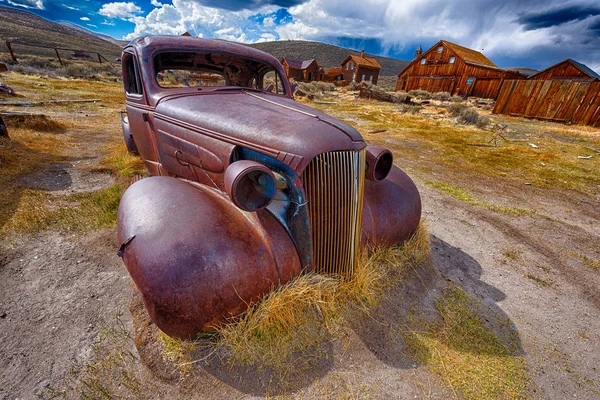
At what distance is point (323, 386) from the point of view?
1685 mm

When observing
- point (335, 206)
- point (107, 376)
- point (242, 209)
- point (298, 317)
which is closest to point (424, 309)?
point (298, 317)

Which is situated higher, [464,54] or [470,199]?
[464,54]

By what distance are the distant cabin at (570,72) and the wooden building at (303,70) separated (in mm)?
28233

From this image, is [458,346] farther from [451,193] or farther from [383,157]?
[451,193]

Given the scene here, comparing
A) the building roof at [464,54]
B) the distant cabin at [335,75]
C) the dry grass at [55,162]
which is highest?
the building roof at [464,54]

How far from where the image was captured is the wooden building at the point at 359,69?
38.7 metres

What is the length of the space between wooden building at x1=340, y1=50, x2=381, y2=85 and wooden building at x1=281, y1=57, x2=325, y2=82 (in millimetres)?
3848

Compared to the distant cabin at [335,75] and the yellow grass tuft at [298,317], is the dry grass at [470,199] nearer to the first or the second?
the yellow grass tuft at [298,317]

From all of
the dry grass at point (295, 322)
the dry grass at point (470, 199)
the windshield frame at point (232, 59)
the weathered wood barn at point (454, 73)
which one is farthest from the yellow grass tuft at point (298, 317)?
the weathered wood barn at point (454, 73)

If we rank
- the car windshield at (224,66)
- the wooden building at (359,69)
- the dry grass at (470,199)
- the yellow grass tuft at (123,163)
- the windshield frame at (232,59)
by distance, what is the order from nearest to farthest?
the windshield frame at (232,59) → the car windshield at (224,66) → the dry grass at (470,199) → the yellow grass tuft at (123,163) → the wooden building at (359,69)

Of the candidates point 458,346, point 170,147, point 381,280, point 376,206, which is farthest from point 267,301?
point 170,147

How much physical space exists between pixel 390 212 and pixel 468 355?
1252mm

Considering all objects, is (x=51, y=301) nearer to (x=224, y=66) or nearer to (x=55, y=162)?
(x=224, y=66)

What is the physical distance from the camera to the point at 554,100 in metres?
13.7
